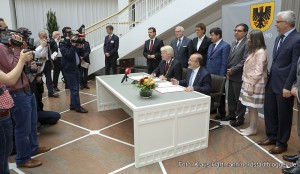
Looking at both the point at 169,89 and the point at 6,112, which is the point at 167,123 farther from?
the point at 6,112

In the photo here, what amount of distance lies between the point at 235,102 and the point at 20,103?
2.97m

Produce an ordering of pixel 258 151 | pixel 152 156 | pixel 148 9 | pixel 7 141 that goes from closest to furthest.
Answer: pixel 7 141
pixel 152 156
pixel 258 151
pixel 148 9

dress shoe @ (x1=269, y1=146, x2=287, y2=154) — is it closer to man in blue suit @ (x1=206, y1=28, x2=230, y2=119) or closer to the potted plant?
man in blue suit @ (x1=206, y1=28, x2=230, y2=119)

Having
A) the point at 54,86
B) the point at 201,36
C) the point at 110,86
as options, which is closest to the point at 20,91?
the point at 110,86

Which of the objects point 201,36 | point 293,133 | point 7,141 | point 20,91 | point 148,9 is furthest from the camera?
point 148,9

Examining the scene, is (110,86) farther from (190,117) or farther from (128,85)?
(190,117)

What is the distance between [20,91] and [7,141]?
2.16ft

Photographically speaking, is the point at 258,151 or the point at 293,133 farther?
the point at 293,133

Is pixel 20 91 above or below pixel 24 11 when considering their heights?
below

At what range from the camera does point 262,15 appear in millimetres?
3721

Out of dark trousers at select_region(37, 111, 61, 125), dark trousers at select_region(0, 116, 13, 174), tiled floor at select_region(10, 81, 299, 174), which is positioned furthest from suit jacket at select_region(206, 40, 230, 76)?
dark trousers at select_region(0, 116, 13, 174)

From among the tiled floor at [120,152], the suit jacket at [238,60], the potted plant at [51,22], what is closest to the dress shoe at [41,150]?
the tiled floor at [120,152]

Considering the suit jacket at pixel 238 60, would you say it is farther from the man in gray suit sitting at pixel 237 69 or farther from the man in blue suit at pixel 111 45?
the man in blue suit at pixel 111 45

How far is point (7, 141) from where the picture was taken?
174 cm
